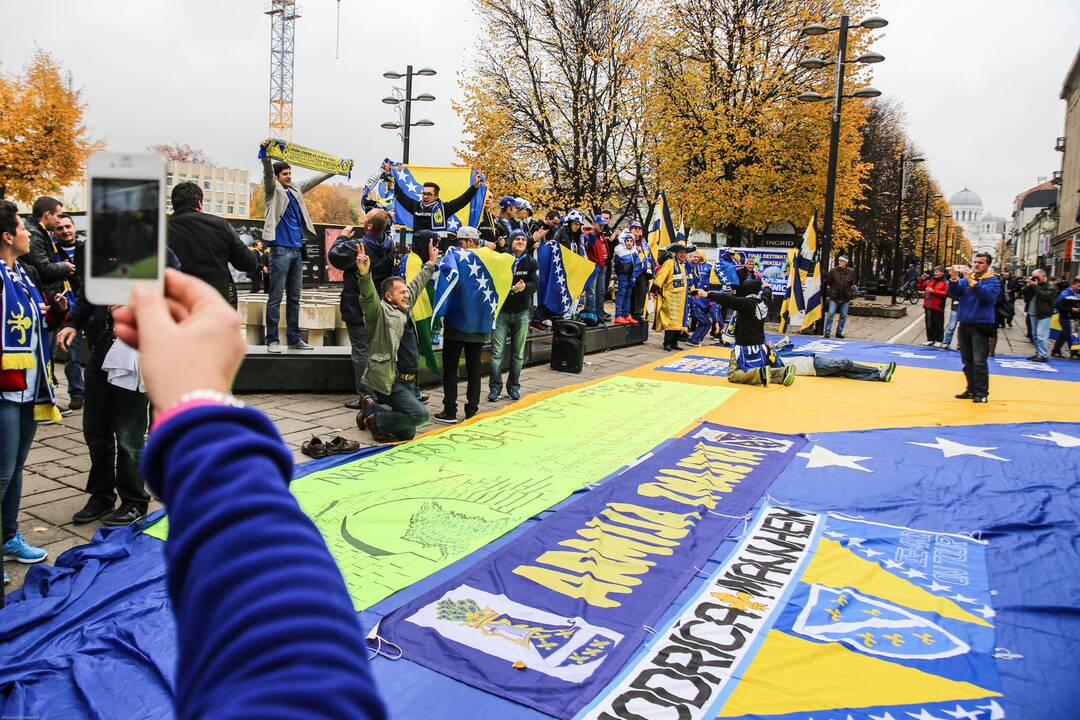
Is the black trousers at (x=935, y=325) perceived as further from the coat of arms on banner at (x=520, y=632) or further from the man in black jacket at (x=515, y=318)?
the coat of arms on banner at (x=520, y=632)

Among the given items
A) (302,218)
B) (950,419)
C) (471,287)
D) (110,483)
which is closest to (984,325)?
(950,419)

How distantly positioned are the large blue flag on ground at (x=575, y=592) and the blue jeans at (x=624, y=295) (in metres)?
10.2

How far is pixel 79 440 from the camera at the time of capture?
21.6 ft

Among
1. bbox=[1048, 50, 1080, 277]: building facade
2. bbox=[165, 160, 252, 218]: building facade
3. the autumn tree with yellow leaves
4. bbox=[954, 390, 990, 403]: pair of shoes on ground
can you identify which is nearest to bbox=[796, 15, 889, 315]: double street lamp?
bbox=[954, 390, 990, 403]: pair of shoes on ground

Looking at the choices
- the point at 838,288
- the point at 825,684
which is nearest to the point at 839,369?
the point at 838,288

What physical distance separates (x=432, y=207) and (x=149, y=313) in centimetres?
1104

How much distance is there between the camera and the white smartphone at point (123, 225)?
942 mm

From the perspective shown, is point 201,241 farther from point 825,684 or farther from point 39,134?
point 39,134

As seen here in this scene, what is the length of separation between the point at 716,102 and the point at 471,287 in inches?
805

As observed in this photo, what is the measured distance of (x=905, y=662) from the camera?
3.41 meters

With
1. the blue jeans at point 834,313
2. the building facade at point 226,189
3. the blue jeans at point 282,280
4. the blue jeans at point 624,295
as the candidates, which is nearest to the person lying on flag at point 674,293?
the blue jeans at point 624,295

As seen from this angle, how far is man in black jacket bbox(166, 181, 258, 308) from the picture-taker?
5648mm

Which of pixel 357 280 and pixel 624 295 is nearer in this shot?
pixel 357 280

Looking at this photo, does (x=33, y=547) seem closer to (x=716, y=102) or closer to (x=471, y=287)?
(x=471, y=287)
